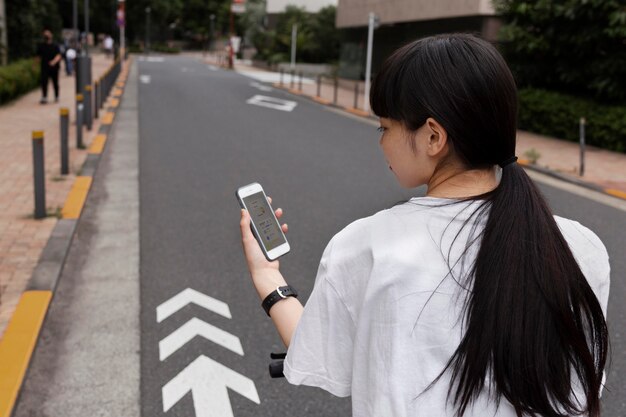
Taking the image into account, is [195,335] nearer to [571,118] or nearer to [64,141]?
[64,141]

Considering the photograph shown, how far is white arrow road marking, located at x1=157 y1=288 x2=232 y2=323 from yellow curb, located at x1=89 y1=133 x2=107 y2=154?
6.31 m

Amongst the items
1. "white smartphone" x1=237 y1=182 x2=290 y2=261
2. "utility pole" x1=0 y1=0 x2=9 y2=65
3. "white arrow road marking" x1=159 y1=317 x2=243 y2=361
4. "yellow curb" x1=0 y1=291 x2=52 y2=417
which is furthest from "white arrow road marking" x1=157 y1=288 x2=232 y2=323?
"utility pole" x1=0 y1=0 x2=9 y2=65

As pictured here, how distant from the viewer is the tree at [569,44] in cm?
1443

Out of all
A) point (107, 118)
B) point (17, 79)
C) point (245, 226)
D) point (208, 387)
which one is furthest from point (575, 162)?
point (17, 79)

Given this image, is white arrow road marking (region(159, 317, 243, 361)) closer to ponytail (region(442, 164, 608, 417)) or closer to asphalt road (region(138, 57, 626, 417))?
asphalt road (region(138, 57, 626, 417))

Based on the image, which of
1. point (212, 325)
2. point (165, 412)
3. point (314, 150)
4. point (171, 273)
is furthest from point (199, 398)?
point (314, 150)

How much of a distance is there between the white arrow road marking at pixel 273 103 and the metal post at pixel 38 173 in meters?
14.0

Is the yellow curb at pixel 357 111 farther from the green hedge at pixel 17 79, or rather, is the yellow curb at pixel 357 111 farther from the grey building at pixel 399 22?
the green hedge at pixel 17 79

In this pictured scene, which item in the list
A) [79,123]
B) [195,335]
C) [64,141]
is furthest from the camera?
[79,123]

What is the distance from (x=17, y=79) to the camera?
19.0 m

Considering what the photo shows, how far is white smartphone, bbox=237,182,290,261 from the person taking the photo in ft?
6.14

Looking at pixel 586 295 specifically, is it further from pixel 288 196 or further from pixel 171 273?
pixel 288 196

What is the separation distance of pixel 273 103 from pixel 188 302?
1763cm

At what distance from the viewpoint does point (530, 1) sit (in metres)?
17.0
